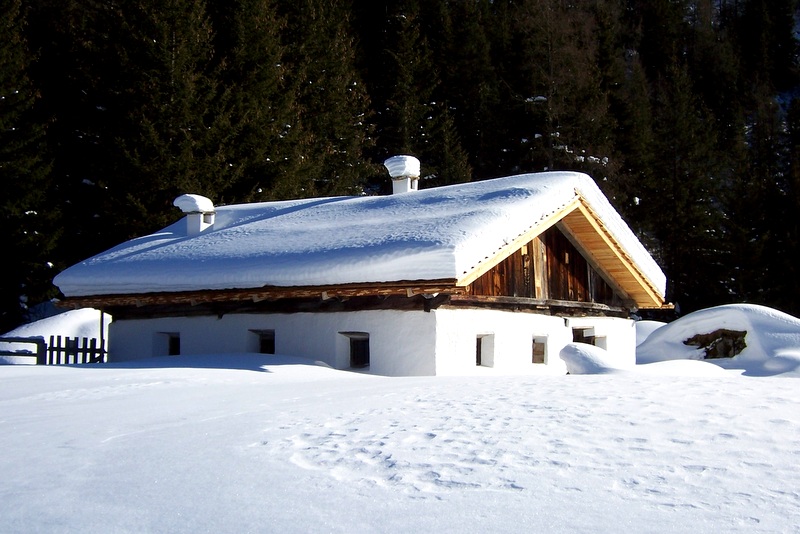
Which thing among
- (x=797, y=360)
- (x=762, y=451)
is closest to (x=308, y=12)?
(x=797, y=360)

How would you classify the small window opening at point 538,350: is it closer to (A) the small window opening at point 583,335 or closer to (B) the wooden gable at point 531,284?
(B) the wooden gable at point 531,284

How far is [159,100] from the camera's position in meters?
28.2

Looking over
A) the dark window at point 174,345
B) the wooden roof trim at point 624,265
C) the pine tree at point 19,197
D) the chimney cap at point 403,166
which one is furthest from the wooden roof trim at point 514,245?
the pine tree at point 19,197

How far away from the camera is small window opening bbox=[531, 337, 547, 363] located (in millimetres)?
15953

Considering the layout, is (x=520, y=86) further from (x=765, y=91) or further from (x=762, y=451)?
(x=762, y=451)

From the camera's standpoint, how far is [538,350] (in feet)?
52.6

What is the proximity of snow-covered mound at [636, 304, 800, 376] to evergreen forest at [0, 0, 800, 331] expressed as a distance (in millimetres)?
12878

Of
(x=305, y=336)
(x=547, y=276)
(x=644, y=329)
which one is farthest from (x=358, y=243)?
(x=644, y=329)

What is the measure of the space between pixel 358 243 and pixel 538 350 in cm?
504

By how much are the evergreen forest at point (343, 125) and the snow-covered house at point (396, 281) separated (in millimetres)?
11607

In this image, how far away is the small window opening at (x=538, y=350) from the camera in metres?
16.0

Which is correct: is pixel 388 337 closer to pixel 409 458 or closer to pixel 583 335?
pixel 583 335

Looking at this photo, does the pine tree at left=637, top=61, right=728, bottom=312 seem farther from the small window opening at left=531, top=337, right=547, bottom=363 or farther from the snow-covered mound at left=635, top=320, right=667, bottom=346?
the small window opening at left=531, top=337, right=547, bottom=363

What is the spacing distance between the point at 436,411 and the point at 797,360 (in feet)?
42.1
